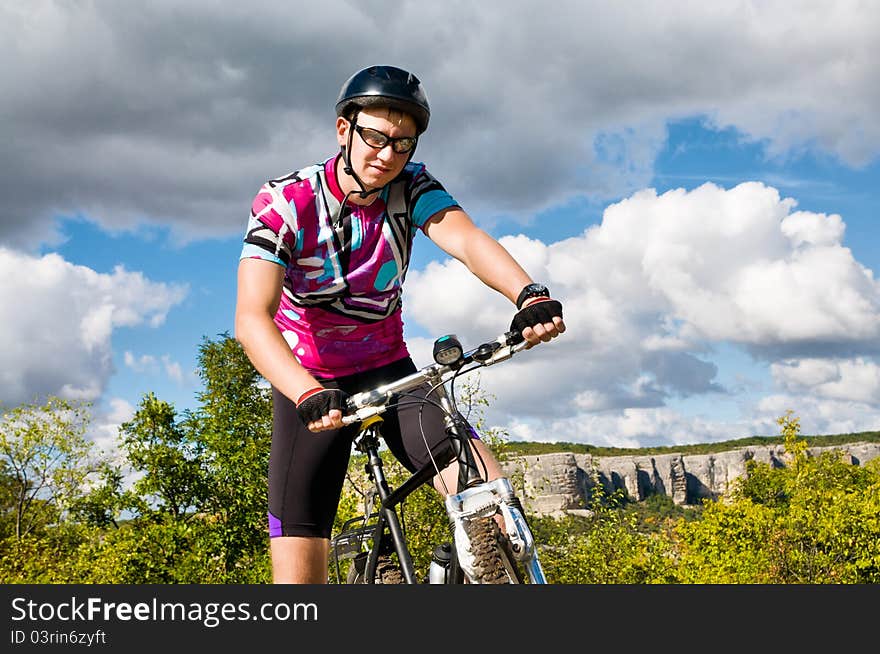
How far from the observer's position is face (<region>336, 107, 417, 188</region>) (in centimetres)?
407

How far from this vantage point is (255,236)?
409 centimetres

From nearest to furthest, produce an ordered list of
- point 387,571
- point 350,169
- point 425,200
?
1. point 350,169
2. point 425,200
3. point 387,571

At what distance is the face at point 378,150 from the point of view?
4066mm

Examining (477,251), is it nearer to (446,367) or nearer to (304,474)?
(446,367)

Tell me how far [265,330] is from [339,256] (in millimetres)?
706

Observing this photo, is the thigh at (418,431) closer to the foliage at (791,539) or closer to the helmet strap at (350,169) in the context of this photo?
the helmet strap at (350,169)

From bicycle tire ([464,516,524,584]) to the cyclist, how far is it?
0.37m

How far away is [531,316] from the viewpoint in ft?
11.6

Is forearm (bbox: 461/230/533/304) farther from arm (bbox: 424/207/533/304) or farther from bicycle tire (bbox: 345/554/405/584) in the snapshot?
bicycle tire (bbox: 345/554/405/584)

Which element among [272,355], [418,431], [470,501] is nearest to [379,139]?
[272,355]

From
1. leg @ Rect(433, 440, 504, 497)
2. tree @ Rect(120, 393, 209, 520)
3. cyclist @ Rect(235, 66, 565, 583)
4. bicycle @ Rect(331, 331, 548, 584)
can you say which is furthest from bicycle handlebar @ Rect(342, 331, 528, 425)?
tree @ Rect(120, 393, 209, 520)
